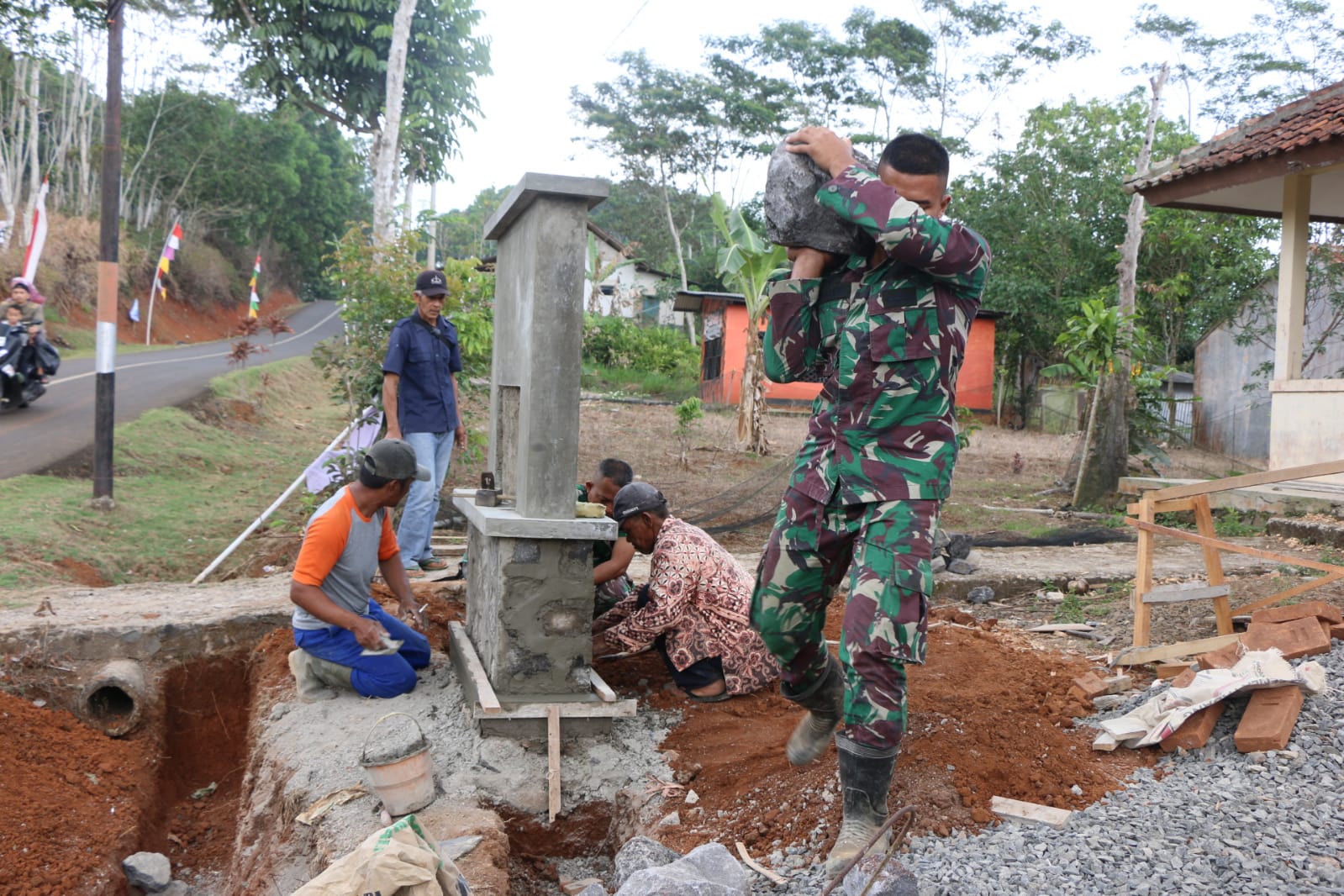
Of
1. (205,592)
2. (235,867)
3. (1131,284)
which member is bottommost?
(235,867)

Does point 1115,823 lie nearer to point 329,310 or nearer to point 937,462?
point 937,462

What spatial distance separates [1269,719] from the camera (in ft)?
10.4

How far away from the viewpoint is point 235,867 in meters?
4.14

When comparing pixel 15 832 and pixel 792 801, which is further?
pixel 15 832

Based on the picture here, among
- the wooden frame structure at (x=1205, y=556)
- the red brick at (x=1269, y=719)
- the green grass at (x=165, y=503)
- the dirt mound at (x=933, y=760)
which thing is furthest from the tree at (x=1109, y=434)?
the red brick at (x=1269, y=719)

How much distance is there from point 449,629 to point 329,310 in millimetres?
46189

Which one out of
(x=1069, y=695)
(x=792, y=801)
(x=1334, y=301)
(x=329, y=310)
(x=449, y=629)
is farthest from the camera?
(x=329, y=310)

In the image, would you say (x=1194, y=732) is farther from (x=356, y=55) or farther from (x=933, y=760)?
Result: (x=356, y=55)

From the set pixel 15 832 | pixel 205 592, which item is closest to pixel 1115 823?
pixel 15 832

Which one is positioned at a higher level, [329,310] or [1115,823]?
[329,310]

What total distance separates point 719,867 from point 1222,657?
7.28ft

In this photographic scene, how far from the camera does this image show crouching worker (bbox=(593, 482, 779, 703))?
4.53m

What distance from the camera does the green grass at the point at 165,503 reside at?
764cm

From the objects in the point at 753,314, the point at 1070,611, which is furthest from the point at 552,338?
the point at 753,314
